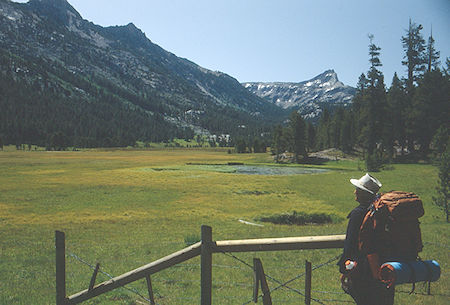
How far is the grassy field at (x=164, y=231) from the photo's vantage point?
33.5ft

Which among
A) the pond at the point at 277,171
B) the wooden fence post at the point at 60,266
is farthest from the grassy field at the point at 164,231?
the pond at the point at 277,171

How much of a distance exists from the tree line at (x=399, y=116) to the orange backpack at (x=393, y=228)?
66778mm

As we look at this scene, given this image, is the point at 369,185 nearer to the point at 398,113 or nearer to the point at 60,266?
the point at 60,266

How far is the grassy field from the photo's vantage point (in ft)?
33.5

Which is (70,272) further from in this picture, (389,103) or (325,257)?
(389,103)

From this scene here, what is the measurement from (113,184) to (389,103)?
8619 cm

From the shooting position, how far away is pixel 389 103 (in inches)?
3797

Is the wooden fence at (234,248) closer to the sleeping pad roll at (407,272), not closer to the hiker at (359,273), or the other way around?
the hiker at (359,273)

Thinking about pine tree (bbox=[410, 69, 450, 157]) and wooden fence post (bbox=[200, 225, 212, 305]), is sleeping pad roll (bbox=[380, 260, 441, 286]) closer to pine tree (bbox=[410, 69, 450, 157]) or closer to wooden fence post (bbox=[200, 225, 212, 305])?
wooden fence post (bbox=[200, 225, 212, 305])

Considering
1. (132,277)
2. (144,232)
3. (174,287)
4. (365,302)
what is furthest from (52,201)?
(365,302)

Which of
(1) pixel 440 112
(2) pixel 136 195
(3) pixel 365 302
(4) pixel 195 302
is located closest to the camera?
(3) pixel 365 302

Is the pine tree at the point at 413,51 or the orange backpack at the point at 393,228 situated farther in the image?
the pine tree at the point at 413,51

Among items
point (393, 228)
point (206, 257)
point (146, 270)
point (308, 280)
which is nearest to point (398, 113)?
point (308, 280)

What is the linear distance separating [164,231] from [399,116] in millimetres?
89839
